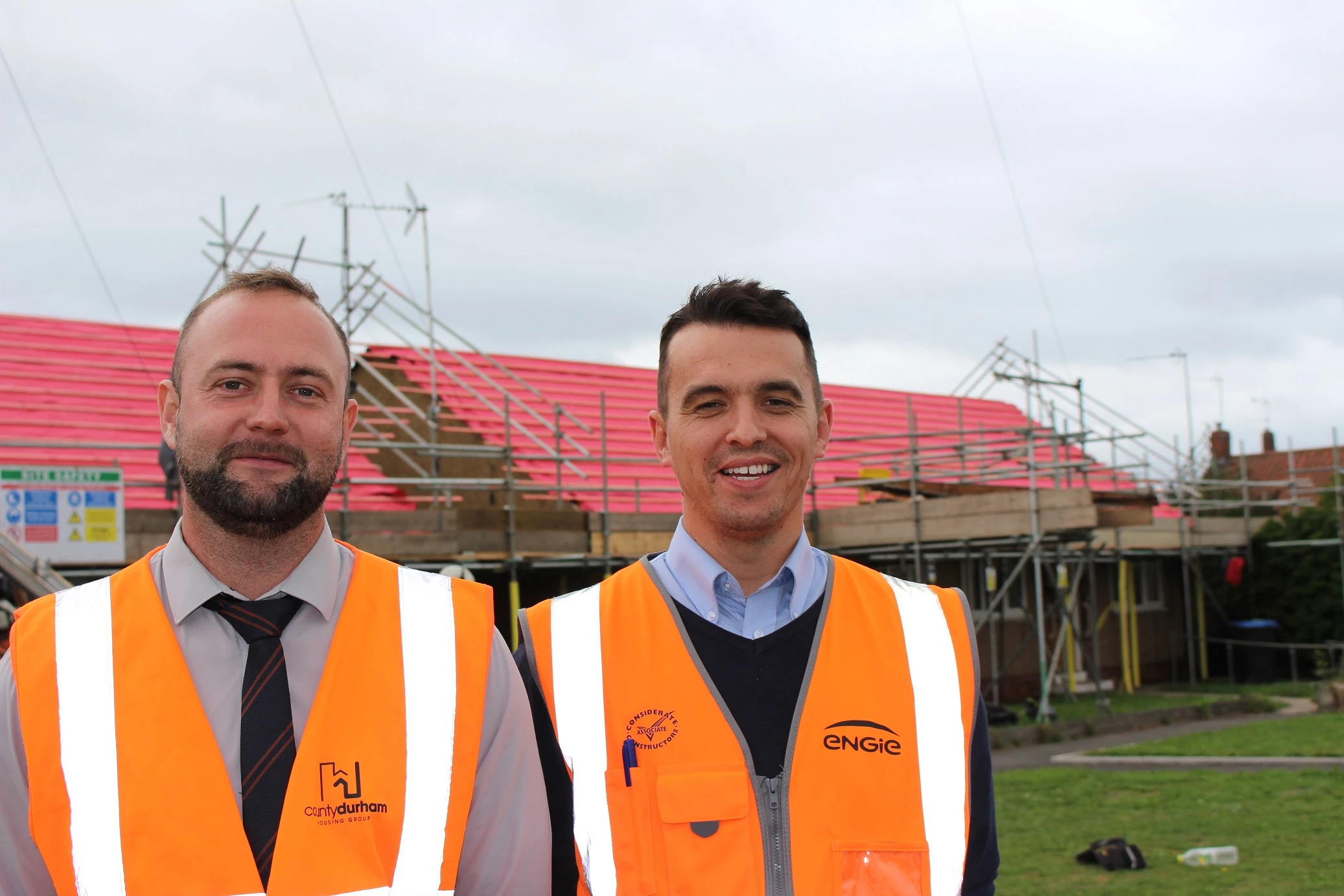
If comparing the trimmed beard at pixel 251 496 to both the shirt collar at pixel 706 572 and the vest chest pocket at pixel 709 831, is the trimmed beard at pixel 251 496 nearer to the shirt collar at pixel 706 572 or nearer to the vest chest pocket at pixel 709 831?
the shirt collar at pixel 706 572

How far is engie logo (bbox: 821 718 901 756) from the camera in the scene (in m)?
2.93

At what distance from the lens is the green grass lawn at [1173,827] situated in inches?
318

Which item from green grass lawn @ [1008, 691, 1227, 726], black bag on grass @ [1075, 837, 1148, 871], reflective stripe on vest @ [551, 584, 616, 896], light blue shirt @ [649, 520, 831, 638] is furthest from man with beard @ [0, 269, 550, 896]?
green grass lawn @ [1008, 691, 1227, 726]

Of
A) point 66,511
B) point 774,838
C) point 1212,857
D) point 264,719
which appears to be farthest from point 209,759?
point 66,511

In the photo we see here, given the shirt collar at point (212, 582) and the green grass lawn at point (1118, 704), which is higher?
the shirt collar at point (212, 582)

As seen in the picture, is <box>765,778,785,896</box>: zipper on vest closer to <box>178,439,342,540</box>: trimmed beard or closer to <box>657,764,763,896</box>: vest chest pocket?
<box>657,764,763,896</box>: vest chest pocket

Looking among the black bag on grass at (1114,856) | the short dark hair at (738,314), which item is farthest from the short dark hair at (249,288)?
the black bag on grass at (1114,856)

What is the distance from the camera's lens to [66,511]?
39.0 feet

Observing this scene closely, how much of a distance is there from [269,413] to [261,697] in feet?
1.99

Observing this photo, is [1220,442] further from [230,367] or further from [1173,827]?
[230,367]

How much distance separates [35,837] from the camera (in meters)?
2.52

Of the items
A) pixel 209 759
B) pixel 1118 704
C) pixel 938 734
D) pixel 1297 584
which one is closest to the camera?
pixel 209 759

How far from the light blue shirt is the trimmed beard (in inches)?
35.2

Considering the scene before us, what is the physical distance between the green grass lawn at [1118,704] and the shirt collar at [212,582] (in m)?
15.1
